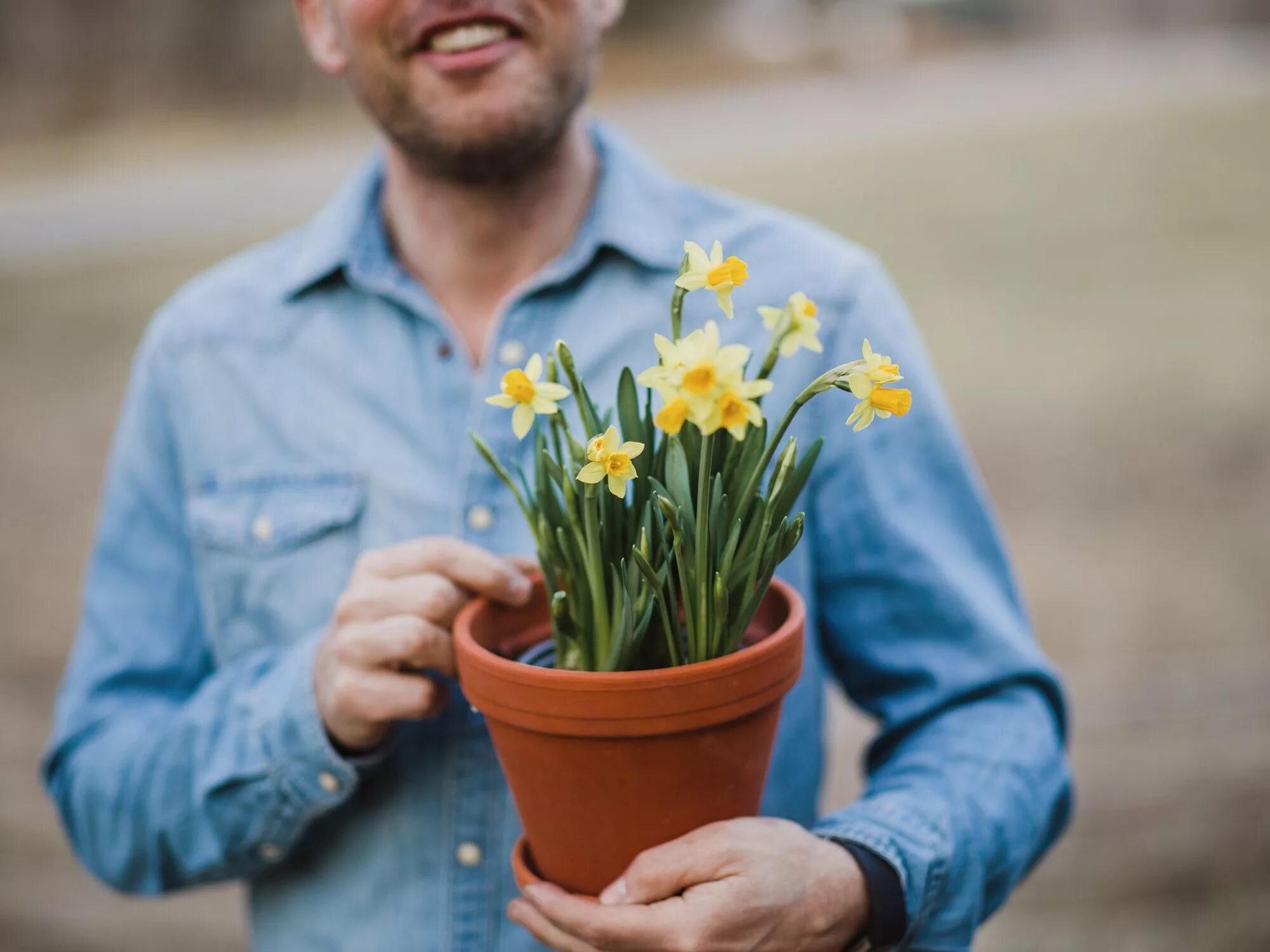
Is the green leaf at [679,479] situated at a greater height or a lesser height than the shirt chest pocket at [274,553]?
greater

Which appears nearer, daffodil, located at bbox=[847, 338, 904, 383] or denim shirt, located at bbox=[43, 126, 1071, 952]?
daffodil, located at bbox=[847, 338, 904, 383]

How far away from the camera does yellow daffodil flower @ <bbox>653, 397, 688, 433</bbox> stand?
78 cm

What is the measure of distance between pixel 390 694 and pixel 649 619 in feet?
0.95

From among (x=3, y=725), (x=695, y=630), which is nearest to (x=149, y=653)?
(x=695, y=630)

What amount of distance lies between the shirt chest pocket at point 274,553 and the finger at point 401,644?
0.28 m

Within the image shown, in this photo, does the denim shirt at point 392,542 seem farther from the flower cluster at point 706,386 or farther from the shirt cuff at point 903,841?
the flower cluster at point 706,386

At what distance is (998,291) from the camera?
24.4 ft

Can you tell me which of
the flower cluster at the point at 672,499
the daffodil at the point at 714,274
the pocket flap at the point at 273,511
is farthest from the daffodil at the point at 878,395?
the pocket flap at the point at 273,511

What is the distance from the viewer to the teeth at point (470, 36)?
125cm

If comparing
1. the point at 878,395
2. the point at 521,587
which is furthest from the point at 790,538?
the point at 521,587

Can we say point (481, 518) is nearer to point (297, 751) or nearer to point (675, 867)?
point (297, 751)

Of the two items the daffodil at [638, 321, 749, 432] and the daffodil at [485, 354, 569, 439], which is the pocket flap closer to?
the daffodil at [485, 354, 569, 439]

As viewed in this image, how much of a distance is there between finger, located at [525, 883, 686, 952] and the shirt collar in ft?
2.31

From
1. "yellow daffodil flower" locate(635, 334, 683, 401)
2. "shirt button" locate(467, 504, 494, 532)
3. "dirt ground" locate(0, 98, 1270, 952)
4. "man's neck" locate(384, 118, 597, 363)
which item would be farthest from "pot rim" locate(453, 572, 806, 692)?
"dirt ground" locate(0, 98, 1270, 952)
